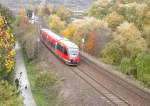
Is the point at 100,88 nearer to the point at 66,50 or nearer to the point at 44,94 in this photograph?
the point at 44,94

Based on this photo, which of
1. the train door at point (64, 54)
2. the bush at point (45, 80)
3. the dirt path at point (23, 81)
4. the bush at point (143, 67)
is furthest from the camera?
the train door at point (64, 54)

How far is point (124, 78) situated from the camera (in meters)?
39.4

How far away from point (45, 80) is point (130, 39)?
21.1 metres

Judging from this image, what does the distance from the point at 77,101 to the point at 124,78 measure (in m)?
7.92

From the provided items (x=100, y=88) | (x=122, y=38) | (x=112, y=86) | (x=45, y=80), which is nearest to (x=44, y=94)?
(x=45, y=80)

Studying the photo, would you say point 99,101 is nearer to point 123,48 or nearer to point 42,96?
point 42,96

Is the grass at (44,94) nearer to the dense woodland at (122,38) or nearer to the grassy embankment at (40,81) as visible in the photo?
the grassy embankment at (40,81)

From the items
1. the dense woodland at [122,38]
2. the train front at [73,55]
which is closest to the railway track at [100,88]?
the train front at [73,55]

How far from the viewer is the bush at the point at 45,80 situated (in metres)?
41.2

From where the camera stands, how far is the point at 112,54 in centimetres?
5375

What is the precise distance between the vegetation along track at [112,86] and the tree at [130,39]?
10009mm

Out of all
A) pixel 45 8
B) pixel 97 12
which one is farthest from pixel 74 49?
pixel 45 8

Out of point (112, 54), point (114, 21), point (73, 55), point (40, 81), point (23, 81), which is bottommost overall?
point (23, 81)

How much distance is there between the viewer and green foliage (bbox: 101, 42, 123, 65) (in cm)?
5291
